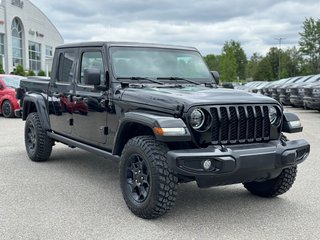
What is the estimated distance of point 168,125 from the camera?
4156mm

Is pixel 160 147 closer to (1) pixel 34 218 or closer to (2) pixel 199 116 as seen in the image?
(2) pixel 199 116

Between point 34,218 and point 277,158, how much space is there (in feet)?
8.14

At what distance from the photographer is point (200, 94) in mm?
4637

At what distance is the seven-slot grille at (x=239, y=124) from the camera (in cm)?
435

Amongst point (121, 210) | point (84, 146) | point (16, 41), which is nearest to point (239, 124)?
point (121, 210)

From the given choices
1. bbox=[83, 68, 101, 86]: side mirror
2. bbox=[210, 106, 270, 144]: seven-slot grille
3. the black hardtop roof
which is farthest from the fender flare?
bbox=[210, 106, 270, 144]: seven-slot grille

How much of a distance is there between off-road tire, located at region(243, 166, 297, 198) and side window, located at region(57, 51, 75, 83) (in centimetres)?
289

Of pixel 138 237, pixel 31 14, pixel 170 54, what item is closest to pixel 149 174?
pixel 138 237

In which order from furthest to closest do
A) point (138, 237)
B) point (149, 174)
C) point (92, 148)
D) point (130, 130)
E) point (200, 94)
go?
1. point (92, 148)
2. point (130, 130)
3. point (200, 94)
4. point (149, 174)
5. point (138, 237)

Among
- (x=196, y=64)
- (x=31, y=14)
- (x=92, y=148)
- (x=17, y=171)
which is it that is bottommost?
(x=17, y=171)

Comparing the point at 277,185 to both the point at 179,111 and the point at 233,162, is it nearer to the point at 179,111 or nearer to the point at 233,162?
the point at 233,162

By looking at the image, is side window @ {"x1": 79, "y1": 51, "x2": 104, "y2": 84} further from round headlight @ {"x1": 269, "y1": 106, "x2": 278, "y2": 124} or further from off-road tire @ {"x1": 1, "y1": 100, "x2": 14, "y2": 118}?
off-road tire @ {"x1": 1, "y1": 100, "x2": 14, "y2": 118}

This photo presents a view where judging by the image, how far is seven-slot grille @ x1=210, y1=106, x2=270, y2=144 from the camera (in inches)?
171

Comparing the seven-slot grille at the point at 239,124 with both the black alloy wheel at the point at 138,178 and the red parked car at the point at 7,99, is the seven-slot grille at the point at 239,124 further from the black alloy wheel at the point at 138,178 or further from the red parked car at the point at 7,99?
the red parked car at the point at 7,99
